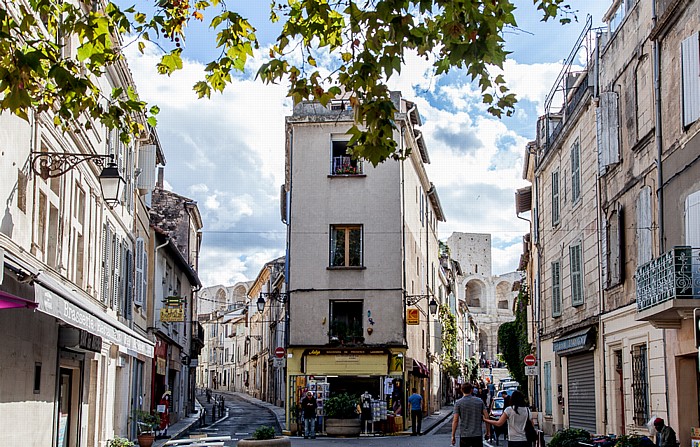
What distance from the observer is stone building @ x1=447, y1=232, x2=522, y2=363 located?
11038 cm

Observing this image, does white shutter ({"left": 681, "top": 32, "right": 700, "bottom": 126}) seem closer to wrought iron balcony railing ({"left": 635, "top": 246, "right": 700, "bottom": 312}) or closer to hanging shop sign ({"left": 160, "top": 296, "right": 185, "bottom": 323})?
wrought iron balcony railing ({"left": 635, "top": 246, "right": 700, "bottom": 312})

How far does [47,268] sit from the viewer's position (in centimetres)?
1470

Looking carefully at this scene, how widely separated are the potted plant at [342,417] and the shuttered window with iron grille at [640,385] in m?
12.0

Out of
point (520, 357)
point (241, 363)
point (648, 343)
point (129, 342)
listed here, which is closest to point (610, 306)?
point (648, 343)

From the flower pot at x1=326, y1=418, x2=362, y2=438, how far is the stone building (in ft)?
265

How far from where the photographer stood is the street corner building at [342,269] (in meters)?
31.1

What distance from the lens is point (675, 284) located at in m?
13.6

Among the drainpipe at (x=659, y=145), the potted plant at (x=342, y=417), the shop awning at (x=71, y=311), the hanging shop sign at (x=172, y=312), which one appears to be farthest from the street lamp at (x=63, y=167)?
the potted plant at (x=342, y=417)

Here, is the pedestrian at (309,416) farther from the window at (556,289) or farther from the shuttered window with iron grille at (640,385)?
the shuttered window with iron grille at (640,385)

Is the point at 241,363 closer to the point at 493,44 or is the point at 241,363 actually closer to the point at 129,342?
the point at 129,342

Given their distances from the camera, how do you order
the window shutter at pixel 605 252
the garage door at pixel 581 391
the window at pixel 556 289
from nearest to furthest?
the window shutter at pixel 605 252 → the garage door at pixel 581 391 → the window at pixel 556 289

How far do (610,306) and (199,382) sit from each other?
92.7 meters

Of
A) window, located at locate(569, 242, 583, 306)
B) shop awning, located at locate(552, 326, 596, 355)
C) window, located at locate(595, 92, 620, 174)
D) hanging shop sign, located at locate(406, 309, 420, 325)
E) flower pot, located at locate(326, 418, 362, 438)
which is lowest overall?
flower pot, located at locate(326, 418, 362, 438)

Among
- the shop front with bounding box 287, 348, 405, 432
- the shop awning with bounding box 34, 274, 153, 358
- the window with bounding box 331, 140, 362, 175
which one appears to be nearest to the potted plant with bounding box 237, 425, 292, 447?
the shop awning with bounding box 34, 274, 153, 358
